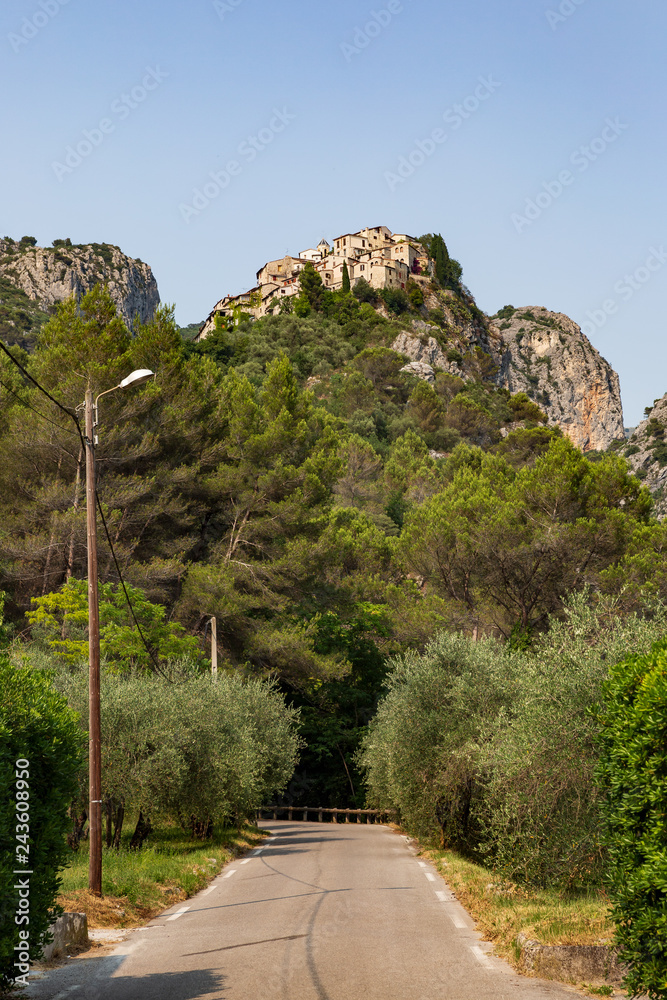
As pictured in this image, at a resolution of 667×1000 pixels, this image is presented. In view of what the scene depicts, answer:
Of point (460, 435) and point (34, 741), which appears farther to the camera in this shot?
point (460, 435)

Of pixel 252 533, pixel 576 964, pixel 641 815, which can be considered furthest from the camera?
pixel 252 533

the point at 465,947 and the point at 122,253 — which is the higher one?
the point at 122,253

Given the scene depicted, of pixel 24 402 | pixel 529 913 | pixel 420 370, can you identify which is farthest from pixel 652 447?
pixel 529 913

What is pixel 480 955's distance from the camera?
9.54 meters

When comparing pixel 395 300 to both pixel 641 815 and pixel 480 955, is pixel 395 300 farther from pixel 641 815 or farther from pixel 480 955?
pixel 641 815

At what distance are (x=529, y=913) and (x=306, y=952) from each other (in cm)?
274

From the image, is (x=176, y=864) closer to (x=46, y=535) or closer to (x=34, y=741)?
(x=34, y=741)

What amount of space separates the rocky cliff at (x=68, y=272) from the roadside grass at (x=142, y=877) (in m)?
138

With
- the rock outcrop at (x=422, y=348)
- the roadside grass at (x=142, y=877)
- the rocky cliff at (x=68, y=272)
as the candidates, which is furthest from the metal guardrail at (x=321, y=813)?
the rocky cliff at (x=68, y=272)

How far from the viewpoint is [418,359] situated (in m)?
127

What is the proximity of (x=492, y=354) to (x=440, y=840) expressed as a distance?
526 ft

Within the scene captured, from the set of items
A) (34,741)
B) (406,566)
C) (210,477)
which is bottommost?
(34,741)

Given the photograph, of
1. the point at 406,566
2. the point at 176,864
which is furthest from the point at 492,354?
the point at 176,864

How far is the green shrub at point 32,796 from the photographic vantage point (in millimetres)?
7148
